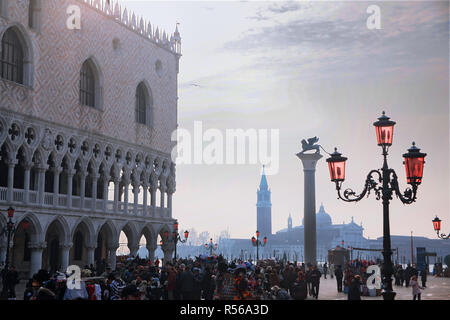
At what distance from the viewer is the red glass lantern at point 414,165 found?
947 centimetres

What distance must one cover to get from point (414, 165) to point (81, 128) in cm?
2081

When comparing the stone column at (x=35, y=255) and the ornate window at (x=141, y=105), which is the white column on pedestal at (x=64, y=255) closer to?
the stone column at (x=35, y=255)

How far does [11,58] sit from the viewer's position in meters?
24.8

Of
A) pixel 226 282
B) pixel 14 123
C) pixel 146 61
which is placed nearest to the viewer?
pixel 226 282

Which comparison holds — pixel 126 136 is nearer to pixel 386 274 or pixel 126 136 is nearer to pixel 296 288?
pixel 296 288

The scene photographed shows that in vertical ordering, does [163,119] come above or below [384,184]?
above

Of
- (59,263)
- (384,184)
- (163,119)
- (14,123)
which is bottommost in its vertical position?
(59,263)

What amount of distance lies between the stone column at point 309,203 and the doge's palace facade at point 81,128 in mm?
9819

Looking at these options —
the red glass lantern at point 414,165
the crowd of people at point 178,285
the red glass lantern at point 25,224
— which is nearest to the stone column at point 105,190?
the red glass lantern at point 25,224

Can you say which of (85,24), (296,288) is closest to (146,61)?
(85,24)

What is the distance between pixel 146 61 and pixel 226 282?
2608 cm

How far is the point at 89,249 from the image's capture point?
2881cm

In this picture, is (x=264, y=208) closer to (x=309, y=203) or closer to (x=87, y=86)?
(x=87, y=86)

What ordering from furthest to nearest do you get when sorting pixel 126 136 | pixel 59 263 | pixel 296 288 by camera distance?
pixel 126 136 < pixel 59 263 < pixel 296 288
